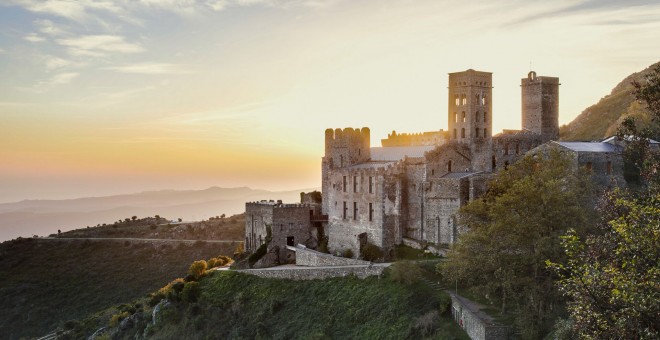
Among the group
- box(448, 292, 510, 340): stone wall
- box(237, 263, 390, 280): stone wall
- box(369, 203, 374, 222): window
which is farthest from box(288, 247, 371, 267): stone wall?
box(448, 292, 510, 340): stone wall

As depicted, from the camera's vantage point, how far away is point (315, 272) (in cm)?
5503

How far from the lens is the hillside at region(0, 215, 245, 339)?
7938cm

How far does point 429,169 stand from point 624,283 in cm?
3645

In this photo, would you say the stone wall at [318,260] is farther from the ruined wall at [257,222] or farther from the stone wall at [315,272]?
the ruined wall at [257,222]

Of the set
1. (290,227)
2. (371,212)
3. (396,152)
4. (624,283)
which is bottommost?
(290,227)

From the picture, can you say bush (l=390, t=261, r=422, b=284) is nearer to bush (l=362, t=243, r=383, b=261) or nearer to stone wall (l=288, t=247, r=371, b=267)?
stone wall (l=288, t=247, r=371, b=267)

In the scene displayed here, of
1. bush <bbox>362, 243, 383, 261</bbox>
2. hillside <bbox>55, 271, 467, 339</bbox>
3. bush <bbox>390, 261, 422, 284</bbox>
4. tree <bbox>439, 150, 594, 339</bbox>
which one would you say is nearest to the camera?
tree <bbox>439, 150, 594, 339</bbox>

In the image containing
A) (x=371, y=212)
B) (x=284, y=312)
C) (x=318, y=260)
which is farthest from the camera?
(x=371, y=212)

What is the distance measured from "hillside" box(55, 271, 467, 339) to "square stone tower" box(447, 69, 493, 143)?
21324mm

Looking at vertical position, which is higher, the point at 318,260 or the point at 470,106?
the point at 470,106

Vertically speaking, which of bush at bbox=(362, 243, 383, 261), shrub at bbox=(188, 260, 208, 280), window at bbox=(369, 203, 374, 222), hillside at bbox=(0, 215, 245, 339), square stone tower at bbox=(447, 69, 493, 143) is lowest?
hillside at bbox=(0, 215, 245, 339)

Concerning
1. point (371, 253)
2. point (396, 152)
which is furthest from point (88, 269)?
point (371, 253)

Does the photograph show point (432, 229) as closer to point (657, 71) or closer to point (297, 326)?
point (297, 326)

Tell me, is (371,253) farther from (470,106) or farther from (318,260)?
(470,106)
